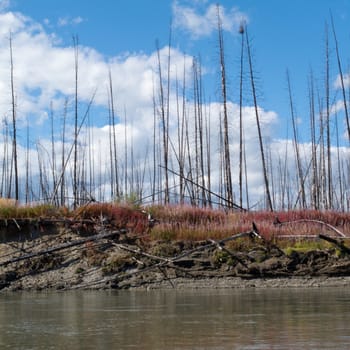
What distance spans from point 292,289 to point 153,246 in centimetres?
252

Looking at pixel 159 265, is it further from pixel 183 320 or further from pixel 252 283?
pixel 183 320

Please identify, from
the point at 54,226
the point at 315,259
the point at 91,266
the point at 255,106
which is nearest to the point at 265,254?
the point at 315,259

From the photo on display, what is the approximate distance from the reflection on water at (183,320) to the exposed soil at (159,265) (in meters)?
0.76

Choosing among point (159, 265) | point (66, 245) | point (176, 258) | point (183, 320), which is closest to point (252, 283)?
point (176, 258)

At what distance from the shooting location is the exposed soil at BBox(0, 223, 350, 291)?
8.29 metres

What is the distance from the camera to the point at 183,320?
4801mm

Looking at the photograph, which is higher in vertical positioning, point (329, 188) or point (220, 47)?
point (220, 47)

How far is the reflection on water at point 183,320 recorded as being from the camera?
3670 mm

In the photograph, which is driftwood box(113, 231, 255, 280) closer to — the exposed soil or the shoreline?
the exposed soil

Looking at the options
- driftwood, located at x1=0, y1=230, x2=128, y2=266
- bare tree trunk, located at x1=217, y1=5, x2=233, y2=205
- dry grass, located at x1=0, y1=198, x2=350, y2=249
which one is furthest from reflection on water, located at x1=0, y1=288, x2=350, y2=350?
bare tree trunk, located at x1=217, y1=5, x2=233, y2=205

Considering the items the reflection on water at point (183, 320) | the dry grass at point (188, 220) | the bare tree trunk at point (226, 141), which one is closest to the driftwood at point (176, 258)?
the dry grass at point (188, 220)

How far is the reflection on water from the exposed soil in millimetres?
762

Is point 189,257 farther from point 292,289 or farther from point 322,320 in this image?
point 322,320

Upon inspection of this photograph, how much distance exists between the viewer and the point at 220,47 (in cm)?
1659
